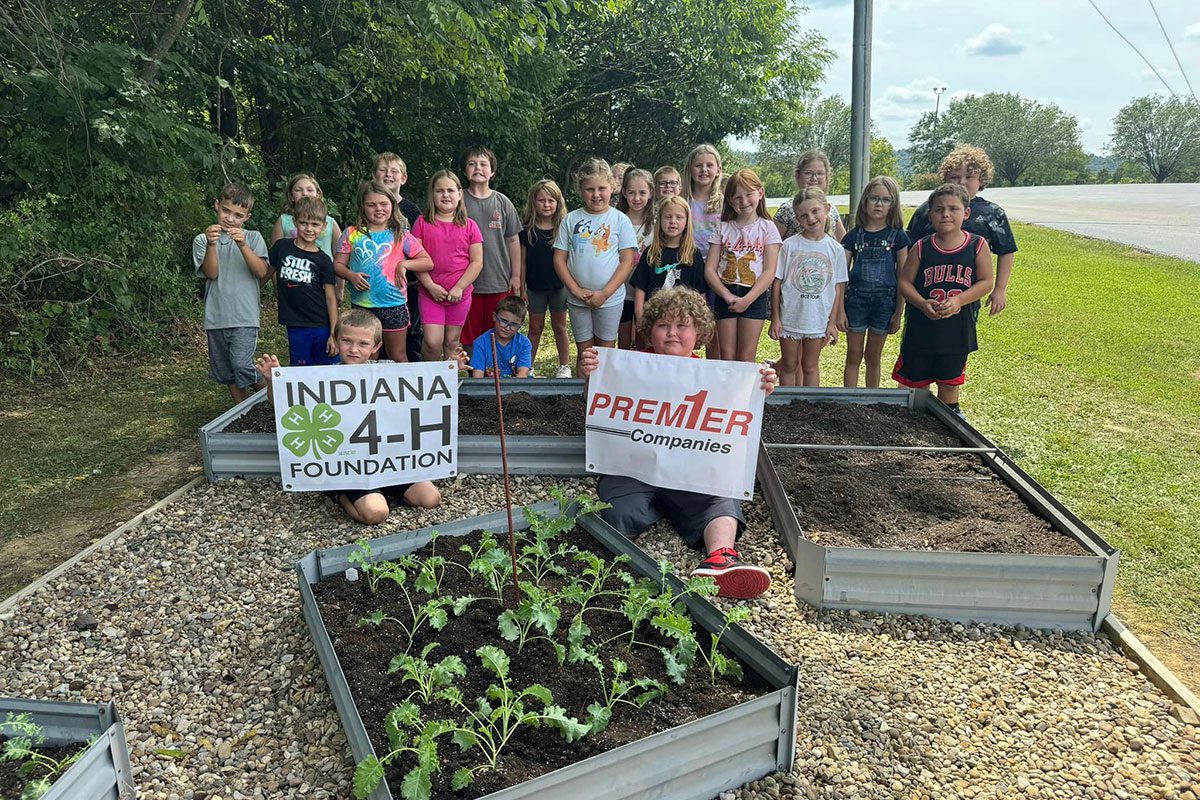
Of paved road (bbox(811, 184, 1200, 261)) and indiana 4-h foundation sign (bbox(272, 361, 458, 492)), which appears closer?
indiana 4-h foundation sign (bbox(272, 361, 458, 492))

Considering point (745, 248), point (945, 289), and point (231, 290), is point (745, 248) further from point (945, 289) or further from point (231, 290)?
point (231, 290)

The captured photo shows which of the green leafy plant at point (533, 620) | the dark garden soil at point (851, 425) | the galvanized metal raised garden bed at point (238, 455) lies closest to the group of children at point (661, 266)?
the dark garden soil at point (851, 425)

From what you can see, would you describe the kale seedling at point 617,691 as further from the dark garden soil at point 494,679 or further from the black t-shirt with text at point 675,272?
the black t-shirt with text at point 675,272

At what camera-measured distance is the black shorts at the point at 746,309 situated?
5.86 meters

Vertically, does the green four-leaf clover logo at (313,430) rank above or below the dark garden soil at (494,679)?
above

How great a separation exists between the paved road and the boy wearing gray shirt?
61.0ft

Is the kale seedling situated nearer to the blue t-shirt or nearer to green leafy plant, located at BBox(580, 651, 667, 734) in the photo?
green leafy plant, located at BBox(580, 651, 667, 734)

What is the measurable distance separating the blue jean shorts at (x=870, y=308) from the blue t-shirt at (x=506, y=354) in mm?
2460

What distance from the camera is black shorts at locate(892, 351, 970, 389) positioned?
5680mm

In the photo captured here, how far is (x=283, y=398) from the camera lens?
172 inches

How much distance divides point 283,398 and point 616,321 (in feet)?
8.72

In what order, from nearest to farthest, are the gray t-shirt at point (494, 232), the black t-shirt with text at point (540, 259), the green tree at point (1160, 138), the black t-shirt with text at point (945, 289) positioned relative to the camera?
the black t-shirt with text at point (945, 289), the gray t-shirt at point (494, 232), the black t-shirt with text at point (540, 259), the green tree at point (1160, 138)

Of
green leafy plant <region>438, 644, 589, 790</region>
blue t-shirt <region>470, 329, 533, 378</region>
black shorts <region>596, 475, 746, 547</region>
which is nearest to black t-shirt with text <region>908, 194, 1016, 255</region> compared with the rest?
black shorts <region>596, 475, 746, 547</region>

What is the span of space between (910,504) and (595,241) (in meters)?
2.87
